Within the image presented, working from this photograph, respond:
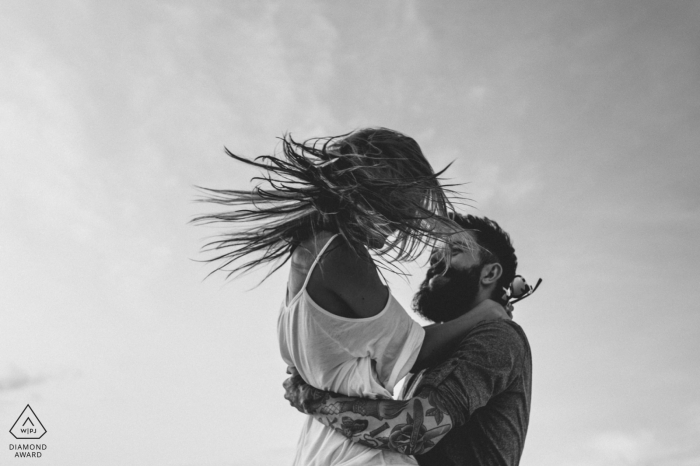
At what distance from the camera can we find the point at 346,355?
126 inches

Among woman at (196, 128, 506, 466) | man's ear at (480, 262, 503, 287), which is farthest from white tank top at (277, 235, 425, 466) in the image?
man's ear at (480, 262, 503, 287)

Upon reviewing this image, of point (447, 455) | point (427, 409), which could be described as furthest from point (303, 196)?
point (447, 455)

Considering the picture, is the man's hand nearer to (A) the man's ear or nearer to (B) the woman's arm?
(B) the woman's arm

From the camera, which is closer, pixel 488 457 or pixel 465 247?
pixel 488 457

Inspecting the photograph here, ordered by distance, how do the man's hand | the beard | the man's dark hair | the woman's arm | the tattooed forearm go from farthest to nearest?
the man's dark hair
the beard
the woman's arm
the man's hand
the tattooed forearm

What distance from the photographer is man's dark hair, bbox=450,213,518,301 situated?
4523 mm

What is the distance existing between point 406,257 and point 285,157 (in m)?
0.94

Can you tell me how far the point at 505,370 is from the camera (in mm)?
3514

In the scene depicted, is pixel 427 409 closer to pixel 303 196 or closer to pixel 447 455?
pixel 447 455

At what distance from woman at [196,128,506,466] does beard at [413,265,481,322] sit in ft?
2.78

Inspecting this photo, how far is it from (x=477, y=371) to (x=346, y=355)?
77 centimetres

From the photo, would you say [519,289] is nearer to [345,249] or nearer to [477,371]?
[477,371]

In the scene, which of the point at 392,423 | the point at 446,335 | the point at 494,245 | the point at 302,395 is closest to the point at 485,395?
the point at 446,335

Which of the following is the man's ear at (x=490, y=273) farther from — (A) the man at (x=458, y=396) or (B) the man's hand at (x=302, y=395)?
(B) the man's hand at (x=302, y=395)
